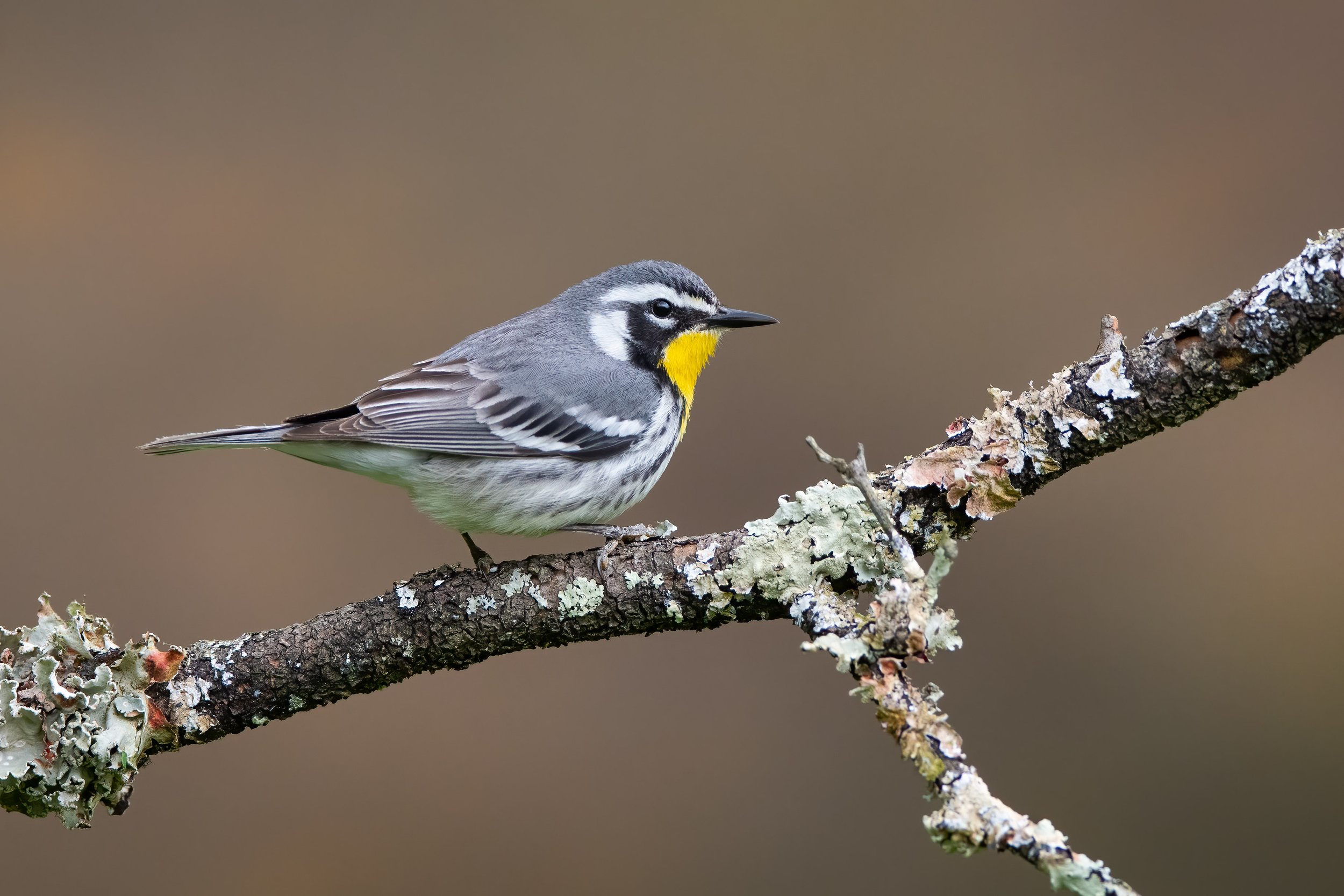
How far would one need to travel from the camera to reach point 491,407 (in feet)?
8.41

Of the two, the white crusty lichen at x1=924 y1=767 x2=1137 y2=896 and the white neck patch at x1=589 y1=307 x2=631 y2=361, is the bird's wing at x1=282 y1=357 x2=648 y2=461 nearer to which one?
the white neck patch at x1=589 y1=307 x2=631 y2=361

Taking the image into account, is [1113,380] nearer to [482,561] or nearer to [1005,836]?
[1005,836]

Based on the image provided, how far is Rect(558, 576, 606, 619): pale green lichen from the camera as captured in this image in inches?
80.9

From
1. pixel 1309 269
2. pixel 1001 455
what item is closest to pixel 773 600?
pixel 1001 455

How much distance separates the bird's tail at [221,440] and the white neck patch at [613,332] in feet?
2.71

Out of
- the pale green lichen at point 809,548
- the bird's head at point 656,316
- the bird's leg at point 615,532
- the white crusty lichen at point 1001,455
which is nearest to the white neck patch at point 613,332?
the bird's head at point 656,316

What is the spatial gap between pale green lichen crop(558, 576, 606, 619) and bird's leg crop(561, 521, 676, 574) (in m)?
0.04

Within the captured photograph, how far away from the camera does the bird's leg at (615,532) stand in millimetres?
2092

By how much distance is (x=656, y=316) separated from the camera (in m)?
2.84

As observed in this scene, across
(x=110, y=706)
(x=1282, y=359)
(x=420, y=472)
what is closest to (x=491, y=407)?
(x=420, y=472)

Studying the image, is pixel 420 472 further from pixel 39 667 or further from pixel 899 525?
pixel 899 525

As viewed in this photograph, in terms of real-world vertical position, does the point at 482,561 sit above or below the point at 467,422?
below

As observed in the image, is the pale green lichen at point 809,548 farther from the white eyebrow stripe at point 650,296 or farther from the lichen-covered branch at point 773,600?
the white eyebrow stripe at point 650,296

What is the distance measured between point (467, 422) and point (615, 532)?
483 millimetres
